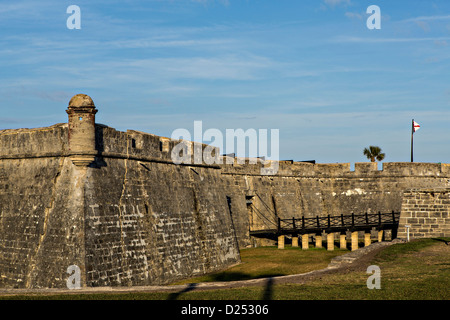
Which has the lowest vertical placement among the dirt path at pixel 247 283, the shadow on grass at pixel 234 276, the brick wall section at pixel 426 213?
the shadow on grass at pixel 234 276

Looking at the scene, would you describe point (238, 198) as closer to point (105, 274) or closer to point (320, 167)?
point (320, 167)

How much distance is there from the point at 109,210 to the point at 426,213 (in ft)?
50.2

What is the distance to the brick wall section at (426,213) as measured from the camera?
25172 mm

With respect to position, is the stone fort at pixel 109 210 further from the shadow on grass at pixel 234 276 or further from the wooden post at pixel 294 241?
the wooden post at pixel 294 241

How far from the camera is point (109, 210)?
18375 millimetres

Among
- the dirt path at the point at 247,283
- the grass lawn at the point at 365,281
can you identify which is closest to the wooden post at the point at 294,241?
the grass lawn at the point at 365,281

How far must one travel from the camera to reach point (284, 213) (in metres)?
35.7

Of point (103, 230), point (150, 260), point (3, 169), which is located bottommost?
point (150, 260)

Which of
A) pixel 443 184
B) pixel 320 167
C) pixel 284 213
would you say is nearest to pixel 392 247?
pixel 284 213

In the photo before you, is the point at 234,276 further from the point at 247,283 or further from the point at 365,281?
the point at 365,281

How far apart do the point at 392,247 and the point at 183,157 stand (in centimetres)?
983

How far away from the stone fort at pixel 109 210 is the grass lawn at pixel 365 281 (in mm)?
Result: 2209

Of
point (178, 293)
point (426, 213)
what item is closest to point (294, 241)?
point (426, 213)

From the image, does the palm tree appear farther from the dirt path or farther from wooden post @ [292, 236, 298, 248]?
the dirt path
